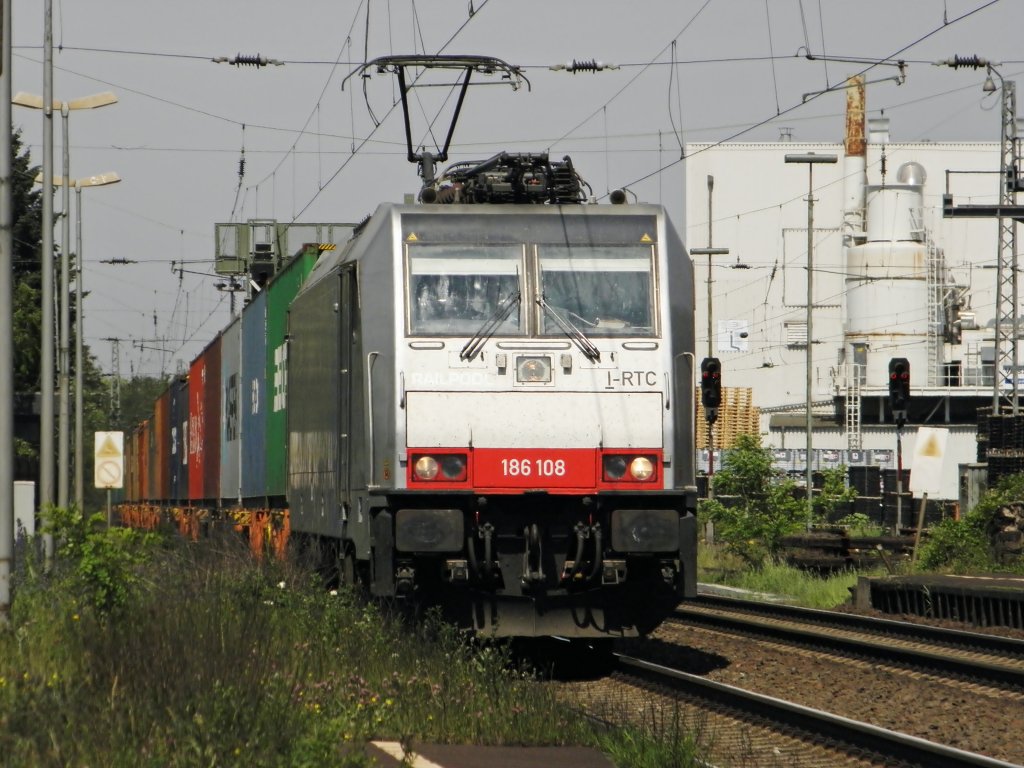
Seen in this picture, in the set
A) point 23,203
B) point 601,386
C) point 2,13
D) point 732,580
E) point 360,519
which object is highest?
point 23,203

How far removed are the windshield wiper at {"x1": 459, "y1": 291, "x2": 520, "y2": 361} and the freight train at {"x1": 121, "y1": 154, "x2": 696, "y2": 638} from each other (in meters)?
0.01

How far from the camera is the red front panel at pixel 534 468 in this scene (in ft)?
35.7

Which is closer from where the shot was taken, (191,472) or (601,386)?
(601,386)

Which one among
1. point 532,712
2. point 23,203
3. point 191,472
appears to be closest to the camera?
point 532,712

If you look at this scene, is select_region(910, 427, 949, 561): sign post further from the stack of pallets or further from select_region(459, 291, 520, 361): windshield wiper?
the stack of pallets

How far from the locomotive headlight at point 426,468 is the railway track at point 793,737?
2.22 meters

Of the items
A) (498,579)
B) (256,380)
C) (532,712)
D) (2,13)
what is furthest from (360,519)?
(256,380)

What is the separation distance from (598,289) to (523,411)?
3.66 ft

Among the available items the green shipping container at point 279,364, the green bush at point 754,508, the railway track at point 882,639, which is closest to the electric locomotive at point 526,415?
the railway track at point 882,639

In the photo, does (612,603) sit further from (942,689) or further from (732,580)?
(732,580)

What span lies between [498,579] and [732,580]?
45.7ft

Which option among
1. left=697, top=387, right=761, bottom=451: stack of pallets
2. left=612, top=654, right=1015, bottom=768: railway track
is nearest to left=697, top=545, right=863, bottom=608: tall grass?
left=612, top=654, right=1015, bottom=768: railway track

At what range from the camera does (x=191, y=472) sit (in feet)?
100

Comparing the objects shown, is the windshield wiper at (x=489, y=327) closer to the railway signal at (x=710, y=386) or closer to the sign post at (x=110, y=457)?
the railway signal at (x=710, y=386)
